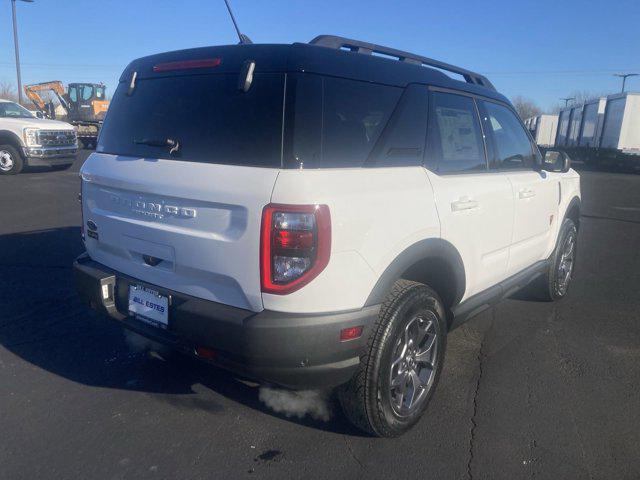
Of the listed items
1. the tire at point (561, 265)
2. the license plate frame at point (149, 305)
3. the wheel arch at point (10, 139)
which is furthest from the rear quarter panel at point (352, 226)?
the wheel arch at point (10, 139)

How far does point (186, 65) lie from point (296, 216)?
1.21 meters

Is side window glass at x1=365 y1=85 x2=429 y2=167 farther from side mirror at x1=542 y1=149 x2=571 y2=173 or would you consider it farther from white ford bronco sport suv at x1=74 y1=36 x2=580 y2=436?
side mirror at x1=542 y1=149 x2=571 y2=173

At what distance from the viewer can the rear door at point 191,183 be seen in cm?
245

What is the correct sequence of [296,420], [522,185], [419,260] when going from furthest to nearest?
[522,185], [296,420], [419,260]

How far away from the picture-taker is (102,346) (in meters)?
3.99

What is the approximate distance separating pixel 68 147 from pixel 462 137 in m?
14.9

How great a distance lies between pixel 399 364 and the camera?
9.62 ft

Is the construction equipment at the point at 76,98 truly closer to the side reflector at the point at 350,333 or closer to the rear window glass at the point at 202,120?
the rear window glass at the point at 202,120

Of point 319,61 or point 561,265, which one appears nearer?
point 319,61

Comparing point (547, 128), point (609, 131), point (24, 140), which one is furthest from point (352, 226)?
point (547, 128)

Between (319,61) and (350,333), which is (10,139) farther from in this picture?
(350,333)

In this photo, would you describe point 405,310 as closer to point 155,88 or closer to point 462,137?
point 462,137

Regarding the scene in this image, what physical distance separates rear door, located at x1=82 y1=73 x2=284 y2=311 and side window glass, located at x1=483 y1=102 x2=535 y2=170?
6.63ft

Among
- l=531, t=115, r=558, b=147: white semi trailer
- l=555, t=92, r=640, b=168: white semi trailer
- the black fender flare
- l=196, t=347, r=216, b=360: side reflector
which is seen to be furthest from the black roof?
l=531, t=115, r=558, b=147: white semi trailer
